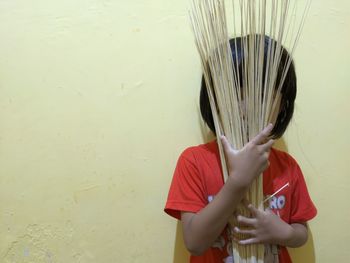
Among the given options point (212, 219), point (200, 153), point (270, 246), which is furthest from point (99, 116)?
point (270, 246)

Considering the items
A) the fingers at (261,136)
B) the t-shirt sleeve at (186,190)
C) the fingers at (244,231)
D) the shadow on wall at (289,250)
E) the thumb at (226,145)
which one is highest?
the fingers at (261,136)

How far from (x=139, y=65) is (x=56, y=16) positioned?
204 millimetres

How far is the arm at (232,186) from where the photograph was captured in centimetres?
76

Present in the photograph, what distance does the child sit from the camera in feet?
2.52

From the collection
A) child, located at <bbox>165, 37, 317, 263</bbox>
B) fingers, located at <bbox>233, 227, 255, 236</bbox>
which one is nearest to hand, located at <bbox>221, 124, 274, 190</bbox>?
child, located at <bbox>165, 37, 317, 263</bbox>

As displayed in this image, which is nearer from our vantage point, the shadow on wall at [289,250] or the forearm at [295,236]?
the forearm at [295,236]

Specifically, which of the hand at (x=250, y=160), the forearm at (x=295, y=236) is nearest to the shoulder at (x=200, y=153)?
the hand at (x=250, y=160)

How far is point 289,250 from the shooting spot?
0.99 metres

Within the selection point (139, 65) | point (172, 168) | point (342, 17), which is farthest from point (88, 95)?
point (342, 17)

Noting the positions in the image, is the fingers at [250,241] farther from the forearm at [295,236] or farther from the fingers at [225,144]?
the fingers at [225,144]

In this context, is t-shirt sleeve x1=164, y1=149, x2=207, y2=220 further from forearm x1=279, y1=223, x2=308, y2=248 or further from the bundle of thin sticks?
forearm x1=279, y1=223, x2=308, y2=248

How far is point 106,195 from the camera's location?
0.94 meters

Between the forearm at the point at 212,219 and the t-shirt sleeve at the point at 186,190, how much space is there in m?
0.03

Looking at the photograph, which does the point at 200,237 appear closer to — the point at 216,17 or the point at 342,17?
the point at 216,17
